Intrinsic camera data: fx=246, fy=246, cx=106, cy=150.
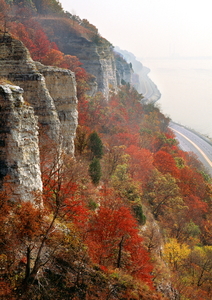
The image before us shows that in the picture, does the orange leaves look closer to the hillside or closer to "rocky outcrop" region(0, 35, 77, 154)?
the hillside

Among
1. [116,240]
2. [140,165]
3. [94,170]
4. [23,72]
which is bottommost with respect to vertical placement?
[116,240]

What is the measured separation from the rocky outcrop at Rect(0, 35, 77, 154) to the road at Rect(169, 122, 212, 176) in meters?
58.6

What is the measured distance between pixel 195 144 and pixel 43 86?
79770 mm

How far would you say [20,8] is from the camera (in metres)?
59.7

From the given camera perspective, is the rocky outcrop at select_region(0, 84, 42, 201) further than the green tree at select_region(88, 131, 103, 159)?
No

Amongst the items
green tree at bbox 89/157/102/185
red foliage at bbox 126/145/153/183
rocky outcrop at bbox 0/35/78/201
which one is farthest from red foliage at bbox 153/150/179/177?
rocky outcrop at bbox 0/35/78/201

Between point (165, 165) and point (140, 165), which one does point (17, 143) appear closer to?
point (140, 165)

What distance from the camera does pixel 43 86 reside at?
69.5ft

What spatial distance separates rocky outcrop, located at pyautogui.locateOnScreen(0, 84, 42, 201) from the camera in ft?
47.1

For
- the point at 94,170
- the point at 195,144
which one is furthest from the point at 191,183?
the point at 195,144

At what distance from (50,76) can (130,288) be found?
20.0 m

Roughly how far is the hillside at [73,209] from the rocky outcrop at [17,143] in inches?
2.4

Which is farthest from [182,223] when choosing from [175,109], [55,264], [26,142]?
[175,109]

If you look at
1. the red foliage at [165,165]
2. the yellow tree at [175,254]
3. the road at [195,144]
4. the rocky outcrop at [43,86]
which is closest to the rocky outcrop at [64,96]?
the rocky outcrop at [43,86]
